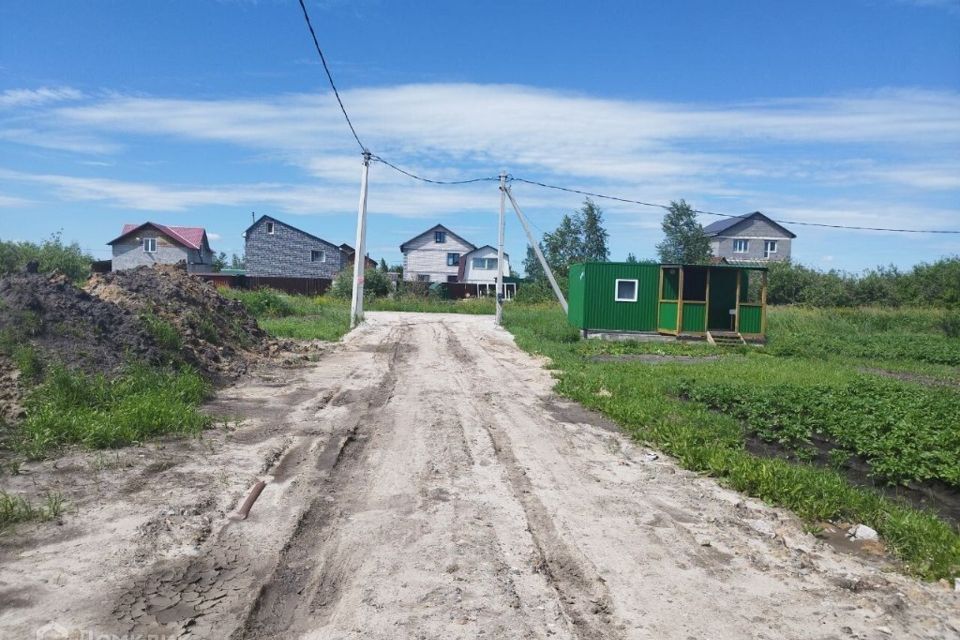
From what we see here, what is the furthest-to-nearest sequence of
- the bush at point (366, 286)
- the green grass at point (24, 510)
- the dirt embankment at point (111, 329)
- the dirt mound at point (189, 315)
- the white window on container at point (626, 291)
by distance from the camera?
the bush at point (366, 286) < the white window on container at point (626, 291) < the dirt mound at point (189, 315) < the dirt embankment at point (111, 329) < the green grass at point (24, 510)

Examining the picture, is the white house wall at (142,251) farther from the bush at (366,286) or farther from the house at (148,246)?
the bush at (366,286)

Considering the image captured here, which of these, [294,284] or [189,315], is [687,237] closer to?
[294,284]

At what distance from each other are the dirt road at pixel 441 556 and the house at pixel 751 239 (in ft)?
190

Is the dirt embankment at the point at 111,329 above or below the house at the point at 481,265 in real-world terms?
below

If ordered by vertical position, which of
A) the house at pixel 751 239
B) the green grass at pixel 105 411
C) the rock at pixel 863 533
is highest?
the house at pixel 751 239

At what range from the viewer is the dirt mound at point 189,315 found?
11.8 m

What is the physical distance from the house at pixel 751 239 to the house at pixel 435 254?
23146mm

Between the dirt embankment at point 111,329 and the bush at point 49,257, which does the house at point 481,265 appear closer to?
the bush at point 49,257

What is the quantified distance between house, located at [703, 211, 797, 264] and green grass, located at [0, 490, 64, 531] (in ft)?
200

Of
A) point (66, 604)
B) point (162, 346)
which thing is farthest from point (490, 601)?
point (162, 346)

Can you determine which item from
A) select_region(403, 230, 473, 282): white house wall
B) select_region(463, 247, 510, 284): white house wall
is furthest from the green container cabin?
select_region(403, 230, 473, 282): white house wall

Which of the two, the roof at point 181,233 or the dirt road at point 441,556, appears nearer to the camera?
the dirt road at point 441,556

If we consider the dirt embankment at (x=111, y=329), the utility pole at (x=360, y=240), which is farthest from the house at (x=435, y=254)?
the dirt embankment at (x=111, y=329)

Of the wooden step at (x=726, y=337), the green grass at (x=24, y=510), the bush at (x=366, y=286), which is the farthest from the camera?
the bush at (x=366, y=286)
